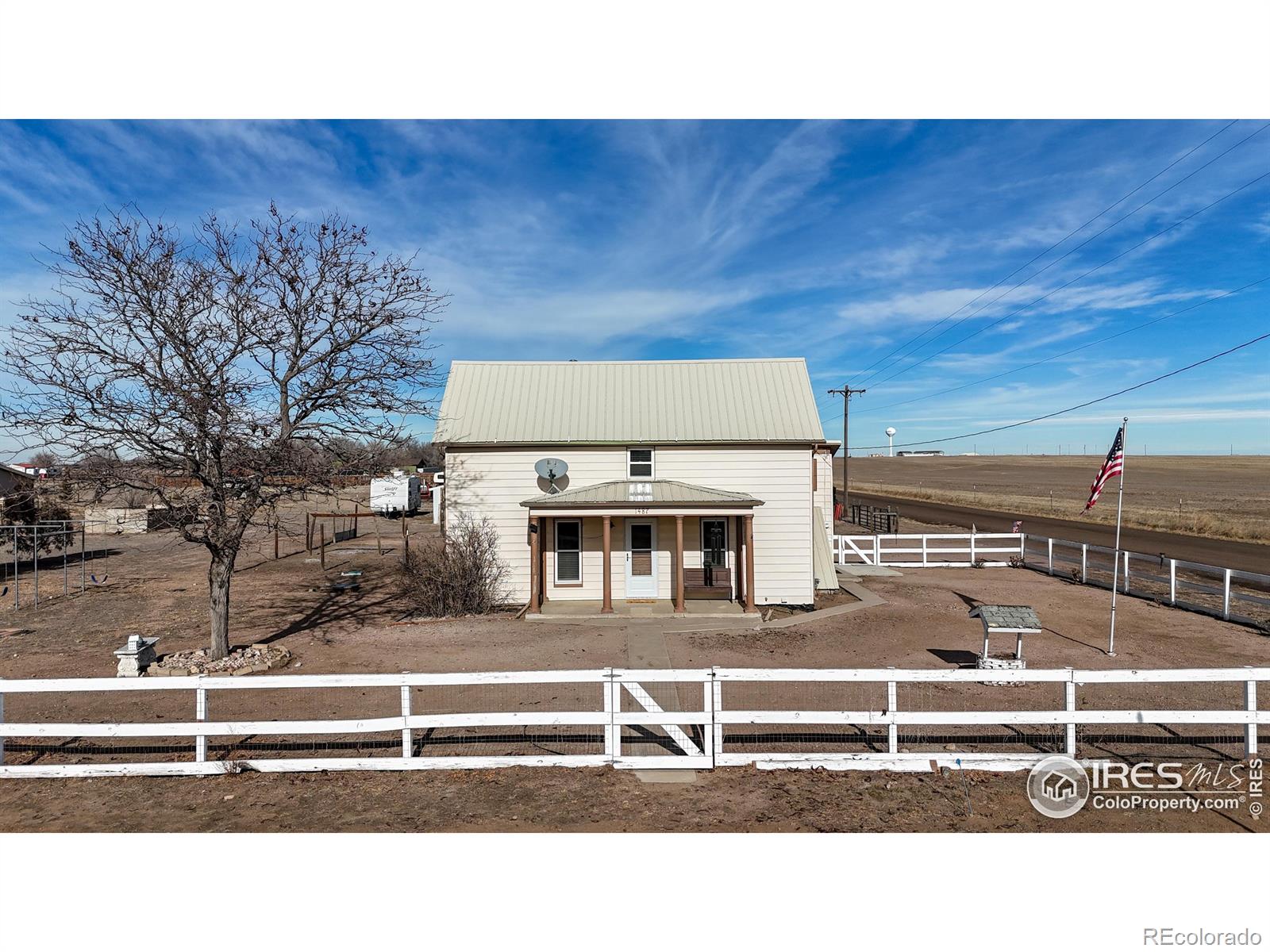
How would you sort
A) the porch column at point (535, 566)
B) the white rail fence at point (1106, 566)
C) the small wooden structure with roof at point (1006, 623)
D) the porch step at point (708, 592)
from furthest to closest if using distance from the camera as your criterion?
1. the porch step at point (708, 592)
2. the porch column at point (535, 566)
3. the white rail fence at point (1106, 566)
4. the small wooden structure with roof at point (1006, 623)

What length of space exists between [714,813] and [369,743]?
409cm

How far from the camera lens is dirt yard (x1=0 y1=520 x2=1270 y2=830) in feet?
18.4

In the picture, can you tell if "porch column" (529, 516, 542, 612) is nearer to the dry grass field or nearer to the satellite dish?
the satellite dish

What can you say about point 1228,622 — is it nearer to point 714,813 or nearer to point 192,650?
point 714,813

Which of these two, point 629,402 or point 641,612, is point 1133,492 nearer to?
point 629,402

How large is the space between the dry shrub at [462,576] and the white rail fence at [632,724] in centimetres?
618

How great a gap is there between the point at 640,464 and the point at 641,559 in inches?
93.3

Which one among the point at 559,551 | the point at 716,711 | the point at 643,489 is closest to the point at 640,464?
the point at 643,489

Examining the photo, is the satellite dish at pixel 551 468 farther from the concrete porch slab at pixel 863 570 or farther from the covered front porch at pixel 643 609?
the concrete porch slab at pixel 863 570

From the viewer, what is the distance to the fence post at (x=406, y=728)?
21.7 ft

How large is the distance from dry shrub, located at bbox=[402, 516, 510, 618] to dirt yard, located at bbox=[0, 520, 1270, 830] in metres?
0.67

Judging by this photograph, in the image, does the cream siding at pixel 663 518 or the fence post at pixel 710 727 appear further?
the cream siding at pixel 663 518

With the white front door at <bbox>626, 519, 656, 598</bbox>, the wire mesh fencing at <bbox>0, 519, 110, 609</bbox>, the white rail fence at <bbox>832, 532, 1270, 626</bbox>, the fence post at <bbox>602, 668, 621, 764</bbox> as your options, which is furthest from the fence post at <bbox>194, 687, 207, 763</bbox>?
the white rail fence at <bbox>832, 532, 1270, 626</bbox>

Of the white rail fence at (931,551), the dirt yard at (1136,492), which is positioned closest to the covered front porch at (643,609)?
the white rail fence at (931,551)
